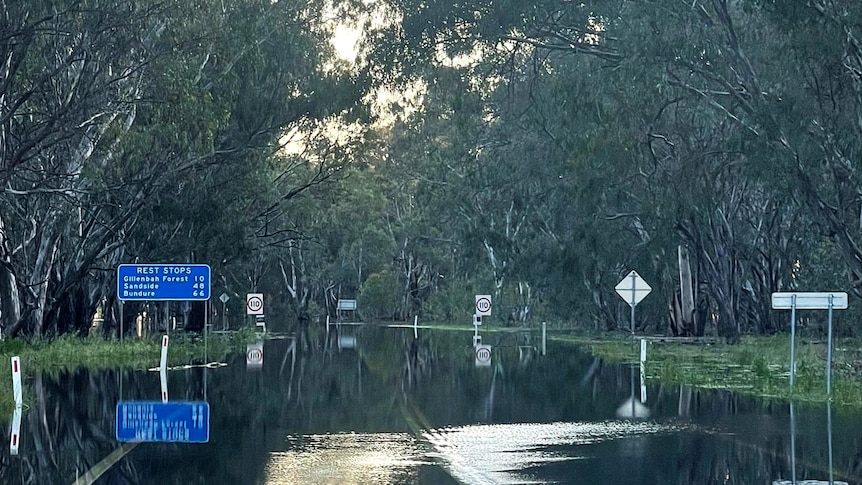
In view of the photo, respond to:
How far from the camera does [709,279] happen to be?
5491 cm

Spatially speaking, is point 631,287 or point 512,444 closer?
point 512,444

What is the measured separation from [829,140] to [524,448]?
757 inches

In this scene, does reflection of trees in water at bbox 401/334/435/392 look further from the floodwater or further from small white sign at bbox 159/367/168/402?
small white sign at bbox 159/367/168/402

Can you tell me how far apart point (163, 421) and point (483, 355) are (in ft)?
82.2

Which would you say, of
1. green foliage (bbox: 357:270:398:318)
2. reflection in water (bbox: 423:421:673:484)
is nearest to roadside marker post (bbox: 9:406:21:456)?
reflection in water (bbox: 423:421:673:484)

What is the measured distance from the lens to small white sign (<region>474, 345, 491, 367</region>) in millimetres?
38453

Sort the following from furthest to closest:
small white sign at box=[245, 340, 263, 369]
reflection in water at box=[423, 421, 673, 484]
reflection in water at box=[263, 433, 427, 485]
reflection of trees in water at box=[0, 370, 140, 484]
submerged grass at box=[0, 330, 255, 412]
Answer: small white sign at box=[245, 340, 263, 369] → submerged grass at box=[0, 330, 255, 412] → reflection in water at box=[423, 421, 673, 484] → reflection of trees in water at box=[0, 370, 140, 484] → reflection in water at box=[263, 433, 427, 485]

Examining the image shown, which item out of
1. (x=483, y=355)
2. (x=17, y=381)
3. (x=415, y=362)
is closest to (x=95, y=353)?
(x=415, y=362)

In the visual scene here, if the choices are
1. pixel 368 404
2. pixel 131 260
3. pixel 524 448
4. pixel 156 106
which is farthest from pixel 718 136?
pixel 524 448

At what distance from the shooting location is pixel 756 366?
31.0 m

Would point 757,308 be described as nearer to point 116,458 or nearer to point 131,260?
point 131,260

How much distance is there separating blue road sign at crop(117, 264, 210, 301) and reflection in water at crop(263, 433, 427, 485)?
25839mm

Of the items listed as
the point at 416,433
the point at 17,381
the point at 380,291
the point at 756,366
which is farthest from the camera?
the point at 380,291

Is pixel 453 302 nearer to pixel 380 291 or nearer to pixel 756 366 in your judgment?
pixel 380 291
